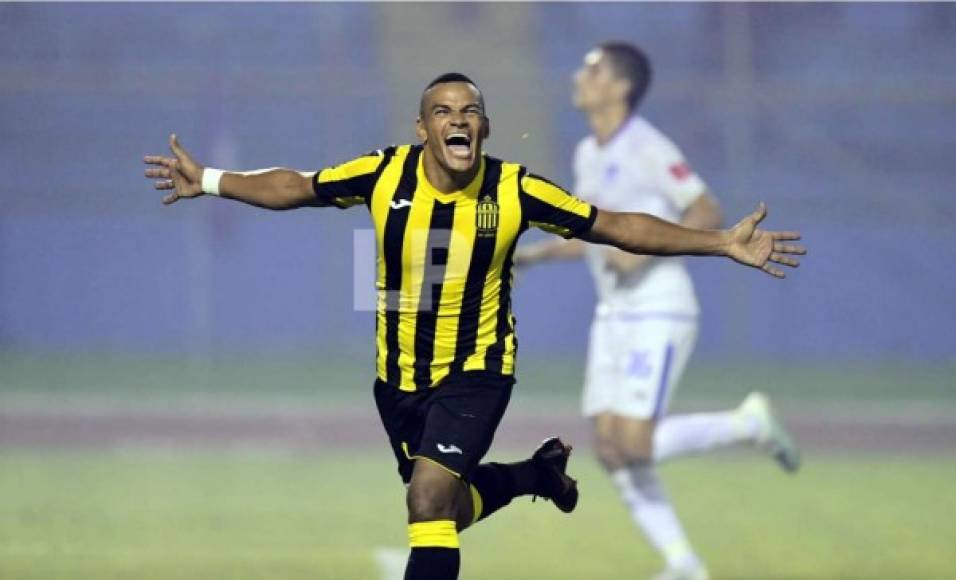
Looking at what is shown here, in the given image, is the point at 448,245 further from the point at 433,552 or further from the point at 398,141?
the point at 398,141

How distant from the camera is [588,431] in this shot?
1599 cm

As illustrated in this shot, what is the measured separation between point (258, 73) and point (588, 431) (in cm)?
1018

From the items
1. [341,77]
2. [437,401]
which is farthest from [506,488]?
[341,77]

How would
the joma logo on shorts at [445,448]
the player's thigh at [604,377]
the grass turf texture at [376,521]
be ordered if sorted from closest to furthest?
the joma logo on shorts at [445,448]
the grass turf texture at [376,521]
the player's thigh at [604,377]

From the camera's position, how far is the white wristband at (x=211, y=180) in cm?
715

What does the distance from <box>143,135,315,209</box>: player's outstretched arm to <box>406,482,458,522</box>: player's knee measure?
1.20 metres

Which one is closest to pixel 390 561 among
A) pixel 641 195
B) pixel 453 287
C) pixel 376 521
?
pixel 376 521

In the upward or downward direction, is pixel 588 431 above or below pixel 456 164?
below

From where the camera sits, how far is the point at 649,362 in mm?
9617

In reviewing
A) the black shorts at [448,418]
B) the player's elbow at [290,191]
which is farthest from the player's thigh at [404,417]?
the player's elbow at [290,191]

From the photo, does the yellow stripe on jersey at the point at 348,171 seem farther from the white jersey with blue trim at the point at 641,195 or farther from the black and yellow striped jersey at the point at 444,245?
the white jersey with blue trim at the point at 641,195

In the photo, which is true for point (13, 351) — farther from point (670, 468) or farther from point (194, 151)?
point (670, 468)

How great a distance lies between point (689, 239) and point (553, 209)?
551 millimetres

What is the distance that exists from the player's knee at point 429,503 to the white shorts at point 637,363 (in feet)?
9.59
